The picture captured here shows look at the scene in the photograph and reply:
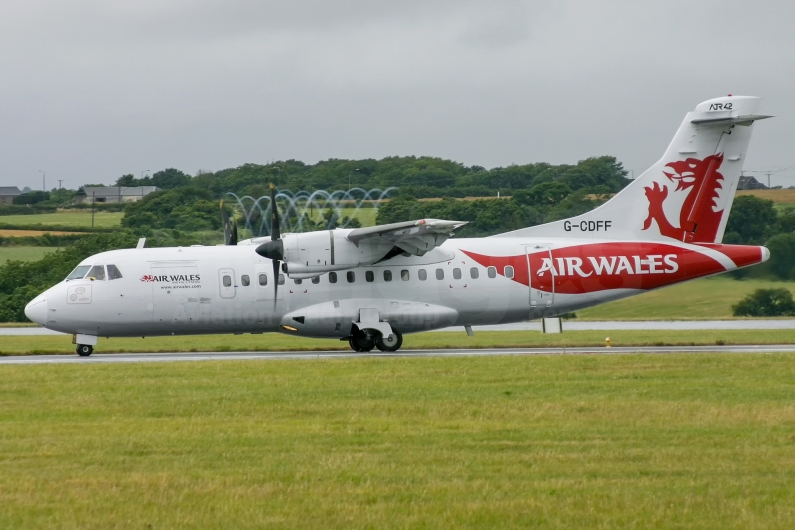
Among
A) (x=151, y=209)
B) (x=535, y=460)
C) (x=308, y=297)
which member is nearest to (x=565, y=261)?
(x=308, y=297)

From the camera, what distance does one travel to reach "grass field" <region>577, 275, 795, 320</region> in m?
35.8

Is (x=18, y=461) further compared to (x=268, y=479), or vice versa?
(x=18, y=461)

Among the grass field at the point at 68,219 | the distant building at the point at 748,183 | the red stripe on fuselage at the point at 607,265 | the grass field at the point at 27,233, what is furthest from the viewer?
the distant building at the point at 748,183

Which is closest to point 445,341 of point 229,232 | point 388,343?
point 388,343

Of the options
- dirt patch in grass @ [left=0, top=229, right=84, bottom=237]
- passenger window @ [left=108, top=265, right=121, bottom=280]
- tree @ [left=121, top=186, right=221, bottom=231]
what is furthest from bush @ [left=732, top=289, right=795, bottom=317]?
dirt patch in grass @ [left=0, top=229, right=84, bottom=237]

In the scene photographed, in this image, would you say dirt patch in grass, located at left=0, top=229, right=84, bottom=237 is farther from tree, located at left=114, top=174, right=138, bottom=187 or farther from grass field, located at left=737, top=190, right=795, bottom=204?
grass field, located at left=737, top=190, right=795, bottom=204

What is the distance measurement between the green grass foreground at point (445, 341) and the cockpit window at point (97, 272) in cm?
350

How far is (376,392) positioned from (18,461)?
652 cm

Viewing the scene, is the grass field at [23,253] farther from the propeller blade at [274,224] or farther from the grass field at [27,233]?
the propeller blade at [274,224]

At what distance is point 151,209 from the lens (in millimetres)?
51531

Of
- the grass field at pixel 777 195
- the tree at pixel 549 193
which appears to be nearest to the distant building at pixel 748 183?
the grass field at pixel 777 195

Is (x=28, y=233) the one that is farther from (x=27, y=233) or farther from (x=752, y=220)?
(x=752, y=220)

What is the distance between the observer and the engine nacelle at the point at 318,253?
75.8 feet

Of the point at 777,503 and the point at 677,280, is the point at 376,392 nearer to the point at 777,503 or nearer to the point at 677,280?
the point at 777,503
